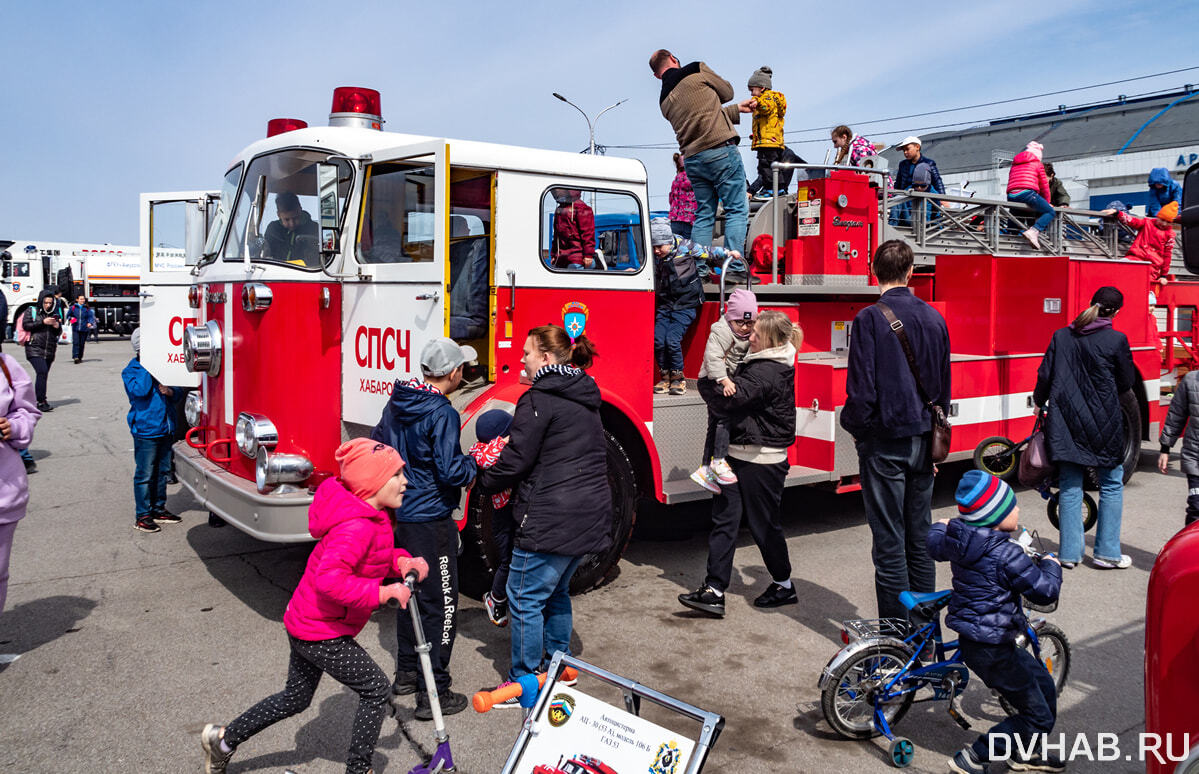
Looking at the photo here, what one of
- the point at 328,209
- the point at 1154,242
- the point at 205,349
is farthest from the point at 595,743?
the point at 1154,242

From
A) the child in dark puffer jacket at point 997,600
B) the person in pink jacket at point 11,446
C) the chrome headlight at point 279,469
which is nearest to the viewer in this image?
the child in dark puffer jacket at point 997,600

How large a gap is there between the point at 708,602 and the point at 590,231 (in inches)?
93.7

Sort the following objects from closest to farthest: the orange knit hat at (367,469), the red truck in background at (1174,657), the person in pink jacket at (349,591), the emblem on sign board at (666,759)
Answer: the red truck in background at (1174,657) < the emblem on sign board at (666,759) < the person in pink jacket at (349,591) < the orange knit hat at (367,469)

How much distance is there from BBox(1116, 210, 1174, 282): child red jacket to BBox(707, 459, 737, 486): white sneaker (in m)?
8.05

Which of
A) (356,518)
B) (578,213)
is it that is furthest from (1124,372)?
(356,518)

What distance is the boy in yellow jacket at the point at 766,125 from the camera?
8805mm

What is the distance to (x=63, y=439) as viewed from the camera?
12312 millimetres

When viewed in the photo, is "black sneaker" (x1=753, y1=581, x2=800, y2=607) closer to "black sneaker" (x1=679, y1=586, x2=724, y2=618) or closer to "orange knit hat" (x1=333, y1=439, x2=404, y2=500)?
"black sneaker" (x1=679, y1=586, x2=724, y2=618)

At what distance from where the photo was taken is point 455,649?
5012mm

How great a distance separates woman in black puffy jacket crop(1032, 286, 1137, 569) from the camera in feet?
20.4

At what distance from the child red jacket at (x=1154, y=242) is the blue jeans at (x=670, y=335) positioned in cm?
718

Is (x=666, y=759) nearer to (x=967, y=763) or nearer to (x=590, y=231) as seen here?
(x=967, y=763)

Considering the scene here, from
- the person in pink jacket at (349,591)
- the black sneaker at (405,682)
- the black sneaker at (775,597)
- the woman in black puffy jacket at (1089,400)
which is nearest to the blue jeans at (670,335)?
the black sneaker at (775,597)

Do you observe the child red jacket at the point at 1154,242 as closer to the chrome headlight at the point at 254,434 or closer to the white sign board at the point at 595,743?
the chrome headlight at the point at 254,434
